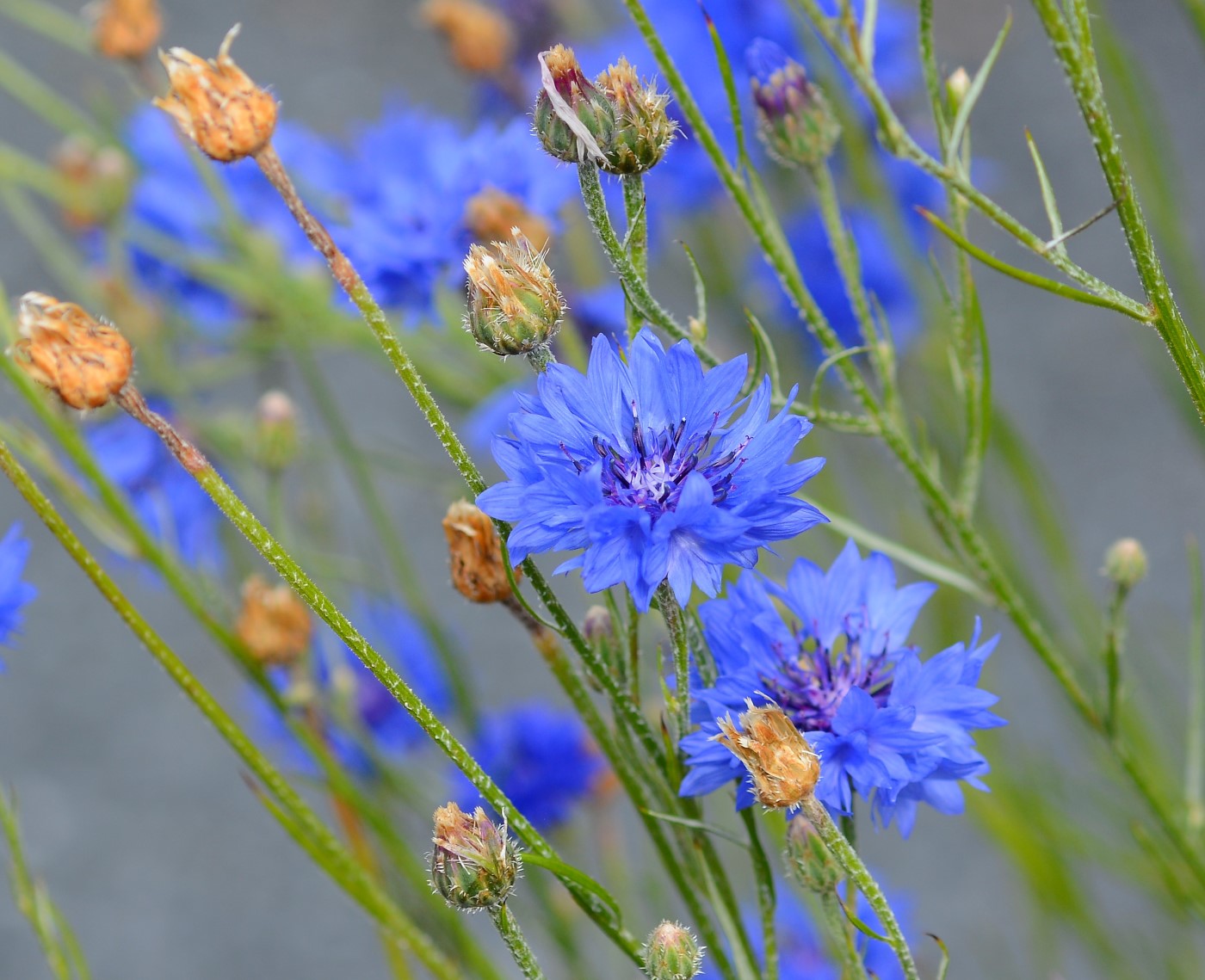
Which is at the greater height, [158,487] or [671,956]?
[158,487]

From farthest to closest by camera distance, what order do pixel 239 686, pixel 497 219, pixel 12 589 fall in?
pixel 239 686 → pixel 497 219 → pixel 12 589

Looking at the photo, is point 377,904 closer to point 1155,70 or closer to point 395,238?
point 395,238

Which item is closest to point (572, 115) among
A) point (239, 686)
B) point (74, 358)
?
point (74, 358)

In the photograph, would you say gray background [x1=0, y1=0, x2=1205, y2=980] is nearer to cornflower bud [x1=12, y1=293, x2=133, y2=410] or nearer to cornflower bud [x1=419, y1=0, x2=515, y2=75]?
cornflower bud [x1=419, y1=0, x2=515, y2=75]

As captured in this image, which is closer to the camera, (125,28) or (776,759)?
(776,759)

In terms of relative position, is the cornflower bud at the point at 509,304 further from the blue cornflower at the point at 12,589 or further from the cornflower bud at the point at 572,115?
the blue cornflower at the point at 12,589

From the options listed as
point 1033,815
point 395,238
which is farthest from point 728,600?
point 1033,815

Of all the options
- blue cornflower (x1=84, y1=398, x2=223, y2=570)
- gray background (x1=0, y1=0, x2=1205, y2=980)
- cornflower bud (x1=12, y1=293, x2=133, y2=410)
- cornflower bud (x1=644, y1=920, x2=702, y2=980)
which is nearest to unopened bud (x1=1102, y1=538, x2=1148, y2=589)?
cornflower bud (x1=644, y1=920, x2=702, y2=980)

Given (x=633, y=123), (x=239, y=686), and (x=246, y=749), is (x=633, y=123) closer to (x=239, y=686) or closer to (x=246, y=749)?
(x=246, y=749)

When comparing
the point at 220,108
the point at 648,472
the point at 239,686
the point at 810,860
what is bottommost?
the point at 810,860
